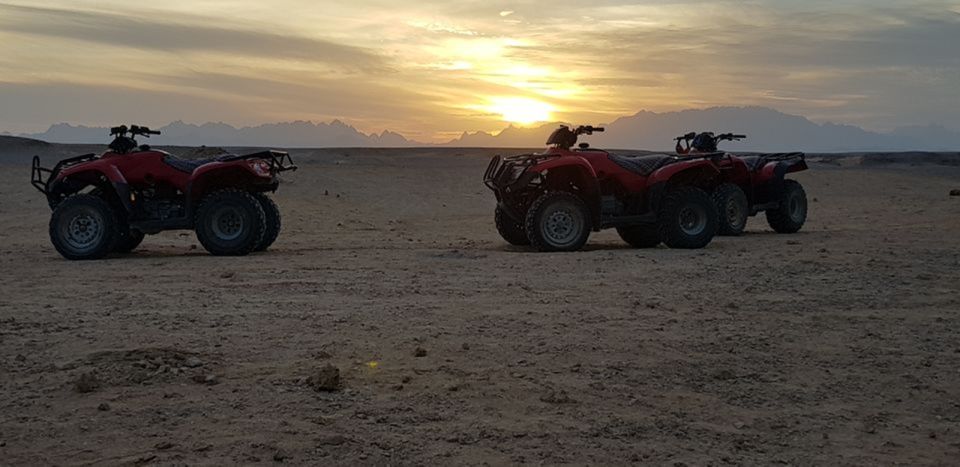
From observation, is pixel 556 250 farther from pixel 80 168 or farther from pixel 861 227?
pixel 861 227

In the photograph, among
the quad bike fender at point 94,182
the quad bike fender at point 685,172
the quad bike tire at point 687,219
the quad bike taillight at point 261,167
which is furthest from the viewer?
the quad bike fender at point 685,172

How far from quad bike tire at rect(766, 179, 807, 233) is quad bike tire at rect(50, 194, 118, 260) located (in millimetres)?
11029

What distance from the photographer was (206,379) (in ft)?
18.4

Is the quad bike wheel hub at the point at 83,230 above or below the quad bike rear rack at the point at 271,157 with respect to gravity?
below

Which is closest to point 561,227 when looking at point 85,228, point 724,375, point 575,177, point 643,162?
point 575,177

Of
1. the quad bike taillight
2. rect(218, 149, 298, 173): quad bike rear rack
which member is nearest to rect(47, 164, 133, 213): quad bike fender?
rect(218, 149, 298, 173): quad bike rear rack

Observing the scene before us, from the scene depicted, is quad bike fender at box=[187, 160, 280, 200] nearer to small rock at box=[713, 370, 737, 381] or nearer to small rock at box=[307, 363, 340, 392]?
small rock at box=[307, 363, 340, 392]

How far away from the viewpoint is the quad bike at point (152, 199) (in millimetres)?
12547

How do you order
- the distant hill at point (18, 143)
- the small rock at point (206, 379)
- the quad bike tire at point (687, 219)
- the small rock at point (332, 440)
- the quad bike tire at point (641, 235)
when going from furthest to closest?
the distant hill at point (18, 143) → the quad bike tire at point (641, 235) → the quad bike tire at point (687, 219) → the small rock at point (206, 379) → the small rock at point (332, 440)

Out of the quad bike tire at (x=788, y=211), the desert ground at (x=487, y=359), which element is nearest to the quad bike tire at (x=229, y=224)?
the desert ground at (x=487, y=359)

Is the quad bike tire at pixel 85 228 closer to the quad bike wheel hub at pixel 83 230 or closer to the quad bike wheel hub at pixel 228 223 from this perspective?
the quad bike wheel hub at pixel 83 230

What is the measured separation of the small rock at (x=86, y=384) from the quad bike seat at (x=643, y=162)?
30.0ft

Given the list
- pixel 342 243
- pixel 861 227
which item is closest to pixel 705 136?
pixel 861 227

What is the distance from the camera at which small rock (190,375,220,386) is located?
558 cm
